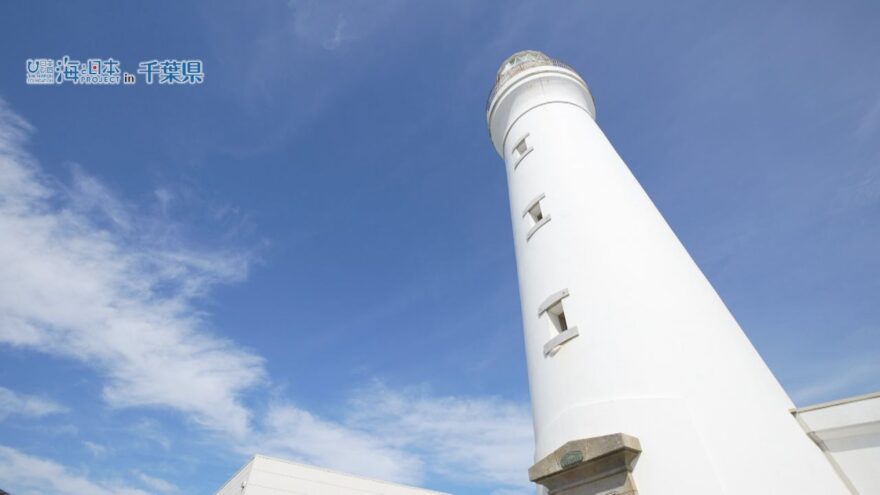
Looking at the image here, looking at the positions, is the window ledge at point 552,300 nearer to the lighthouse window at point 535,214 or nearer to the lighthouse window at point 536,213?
the lighthouse window at point 535,214

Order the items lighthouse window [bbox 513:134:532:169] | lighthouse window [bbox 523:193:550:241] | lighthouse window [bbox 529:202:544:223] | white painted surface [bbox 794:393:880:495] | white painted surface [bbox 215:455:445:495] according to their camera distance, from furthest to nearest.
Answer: white painted surface [bbox 215:455:445:495] < lighthouse window [bbox 513:134:532:169] < lighthouse window [bbox 529:202:544:223] < lighthouse window [bbox 523:193:550:241] < white painted surface [bbox 794:393:880:495]

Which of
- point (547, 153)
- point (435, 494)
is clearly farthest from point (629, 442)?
point (435, 494)

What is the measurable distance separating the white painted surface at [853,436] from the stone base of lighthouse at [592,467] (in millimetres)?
3512

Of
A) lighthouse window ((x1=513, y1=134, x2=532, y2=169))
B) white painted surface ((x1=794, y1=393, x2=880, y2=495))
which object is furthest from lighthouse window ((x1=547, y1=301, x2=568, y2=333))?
lighthouse window ((x1=513, y1=134, x2=532, y2=169))

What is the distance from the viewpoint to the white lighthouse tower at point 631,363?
5965mm

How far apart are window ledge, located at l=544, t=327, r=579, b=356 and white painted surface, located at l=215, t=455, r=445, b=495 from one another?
66.8 feet

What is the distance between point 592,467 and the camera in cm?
640

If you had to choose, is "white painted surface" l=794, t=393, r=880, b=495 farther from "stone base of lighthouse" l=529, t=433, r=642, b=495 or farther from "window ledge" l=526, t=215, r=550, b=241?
"window ledge" l=526, t=215, r=550, b=241

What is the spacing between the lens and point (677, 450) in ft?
19.4

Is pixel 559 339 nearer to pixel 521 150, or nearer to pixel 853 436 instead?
pixel 853 436

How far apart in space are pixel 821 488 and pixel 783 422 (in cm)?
106

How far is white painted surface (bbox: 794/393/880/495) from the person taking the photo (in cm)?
643

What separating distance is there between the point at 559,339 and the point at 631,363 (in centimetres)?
148

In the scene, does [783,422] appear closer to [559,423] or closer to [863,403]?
[863,403]
